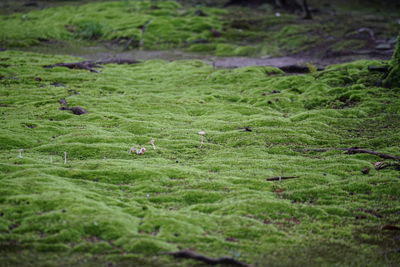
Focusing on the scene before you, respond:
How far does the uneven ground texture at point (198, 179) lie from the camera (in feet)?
20.2

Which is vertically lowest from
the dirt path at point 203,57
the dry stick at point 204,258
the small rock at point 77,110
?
the dirt path at point 203,57

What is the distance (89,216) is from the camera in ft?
21.9

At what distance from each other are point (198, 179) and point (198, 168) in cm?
81

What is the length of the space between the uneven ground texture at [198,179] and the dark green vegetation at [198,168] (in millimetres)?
31

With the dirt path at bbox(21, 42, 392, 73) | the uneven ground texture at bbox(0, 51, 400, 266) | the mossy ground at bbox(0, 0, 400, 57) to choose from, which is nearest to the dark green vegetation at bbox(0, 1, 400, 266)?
the uneven ground texture at bbox(0, 51, 400, 266)

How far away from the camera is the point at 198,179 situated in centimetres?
859

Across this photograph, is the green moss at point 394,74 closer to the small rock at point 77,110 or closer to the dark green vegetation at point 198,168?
the dark green vegetation at point 198,168

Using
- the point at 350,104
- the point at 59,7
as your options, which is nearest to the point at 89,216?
the point at 350,104

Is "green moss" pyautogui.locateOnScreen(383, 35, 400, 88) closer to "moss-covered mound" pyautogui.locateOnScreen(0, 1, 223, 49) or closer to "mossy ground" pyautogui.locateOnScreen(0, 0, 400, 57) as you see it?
"mossy ground" pyautogui.locateOnScreen(0, 0, 400, 57)

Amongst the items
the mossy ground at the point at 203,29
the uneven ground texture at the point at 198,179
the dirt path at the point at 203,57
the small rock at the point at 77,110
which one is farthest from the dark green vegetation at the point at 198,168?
the mossy ground at the point at 203,29

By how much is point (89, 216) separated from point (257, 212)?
9.74 feet

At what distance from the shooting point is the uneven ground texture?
617cm

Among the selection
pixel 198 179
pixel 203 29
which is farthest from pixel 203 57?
pixel 198 179

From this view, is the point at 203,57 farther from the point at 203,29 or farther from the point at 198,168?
the point at 198,168
